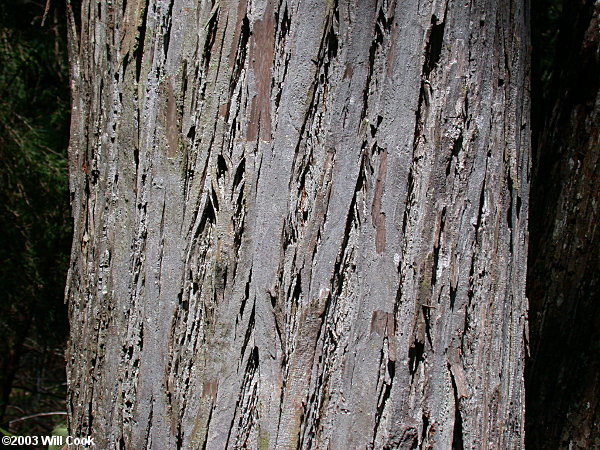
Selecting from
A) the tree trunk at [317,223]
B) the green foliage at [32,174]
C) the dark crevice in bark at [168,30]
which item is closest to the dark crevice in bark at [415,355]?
the tree trunk at [317,223]

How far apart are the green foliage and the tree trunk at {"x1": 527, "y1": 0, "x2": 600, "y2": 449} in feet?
7.20

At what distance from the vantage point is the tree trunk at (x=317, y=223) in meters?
0.87

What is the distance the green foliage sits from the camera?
2973 millimetres

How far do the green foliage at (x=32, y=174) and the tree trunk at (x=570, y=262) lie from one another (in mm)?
2196

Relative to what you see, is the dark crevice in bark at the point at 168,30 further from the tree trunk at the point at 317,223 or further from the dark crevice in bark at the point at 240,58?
the dark crevice in bark at the point at 240,58

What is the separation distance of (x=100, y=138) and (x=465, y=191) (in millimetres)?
566

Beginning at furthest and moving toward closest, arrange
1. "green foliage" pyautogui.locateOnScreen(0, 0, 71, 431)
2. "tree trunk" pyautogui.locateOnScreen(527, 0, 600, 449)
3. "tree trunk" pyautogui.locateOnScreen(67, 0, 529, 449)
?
1. "green foliage" pyautogui.locateOnScreen(0, 0, 71, 431)
2. "tree trunk" pyautogui.locateOnScreen(527, 0, 600, 449)
3. "tree trunk" pyautogui.locateOnScreen(67, 0, 529, 449)

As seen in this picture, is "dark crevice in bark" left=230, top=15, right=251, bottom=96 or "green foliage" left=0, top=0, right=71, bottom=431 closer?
"dark crevice in bark" left=230, top=15, right=251, bottom=96

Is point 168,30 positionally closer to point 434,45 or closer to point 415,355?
point 434,45

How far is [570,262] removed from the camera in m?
1.69

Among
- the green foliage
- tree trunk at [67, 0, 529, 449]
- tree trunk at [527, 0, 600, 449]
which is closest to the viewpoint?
tree trunk at [67, 0, 529, 449]

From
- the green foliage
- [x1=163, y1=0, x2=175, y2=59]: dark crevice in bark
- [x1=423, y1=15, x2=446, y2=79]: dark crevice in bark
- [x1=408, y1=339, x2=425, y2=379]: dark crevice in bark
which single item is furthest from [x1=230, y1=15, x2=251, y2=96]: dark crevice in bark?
the green foliage

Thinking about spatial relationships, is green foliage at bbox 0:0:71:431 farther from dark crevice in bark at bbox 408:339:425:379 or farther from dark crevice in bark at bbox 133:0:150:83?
dark crevice in bark at bbox 408:339:425:379

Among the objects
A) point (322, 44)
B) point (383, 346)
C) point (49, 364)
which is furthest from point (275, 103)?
point (49, 364)
